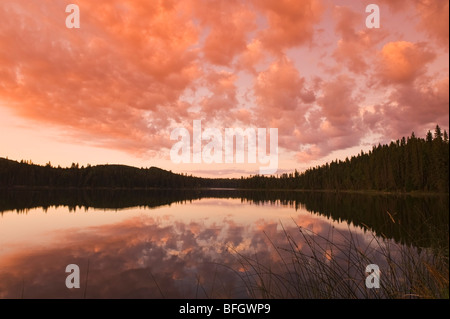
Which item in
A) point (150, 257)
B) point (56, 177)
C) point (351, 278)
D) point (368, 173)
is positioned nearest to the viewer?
point (351, 278)

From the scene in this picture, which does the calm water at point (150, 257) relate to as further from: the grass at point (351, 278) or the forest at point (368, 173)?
the forest at point (368, 173)

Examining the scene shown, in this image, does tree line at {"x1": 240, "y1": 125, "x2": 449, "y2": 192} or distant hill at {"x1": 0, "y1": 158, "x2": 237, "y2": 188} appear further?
distant hill at {"x1": 0, "y1": 158, "x2": 237, "y2": 188}

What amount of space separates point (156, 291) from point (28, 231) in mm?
17936

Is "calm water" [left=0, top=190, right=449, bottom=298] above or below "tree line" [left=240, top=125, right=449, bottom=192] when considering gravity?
below

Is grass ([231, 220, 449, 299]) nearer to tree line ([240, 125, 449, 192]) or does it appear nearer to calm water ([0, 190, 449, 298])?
calm water ([0, 190, 449, 298])

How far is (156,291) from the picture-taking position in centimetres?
942

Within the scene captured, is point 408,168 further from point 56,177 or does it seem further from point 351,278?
point 56,177

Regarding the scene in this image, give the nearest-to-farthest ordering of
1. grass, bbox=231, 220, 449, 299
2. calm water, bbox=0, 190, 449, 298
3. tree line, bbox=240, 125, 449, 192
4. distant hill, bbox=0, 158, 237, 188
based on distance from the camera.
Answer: grass, bbox=231, 220, 449, 299 → calm water, bbox=0, 190, 449, 298 → tree line, bbox=240, 125, 449, 192 → distant hill, bbox=0, 158, 237, 188

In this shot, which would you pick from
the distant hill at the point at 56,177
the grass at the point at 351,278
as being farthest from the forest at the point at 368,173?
the grass at the point at 351,278

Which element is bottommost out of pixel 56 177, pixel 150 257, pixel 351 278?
pixel 150 257

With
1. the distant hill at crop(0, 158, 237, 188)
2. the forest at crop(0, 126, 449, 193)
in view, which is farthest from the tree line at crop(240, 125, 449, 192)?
the distant hill at crop(0, 158, 237, 188)

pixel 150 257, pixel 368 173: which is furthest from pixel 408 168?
pixel 150 257
